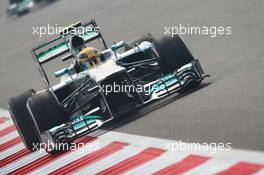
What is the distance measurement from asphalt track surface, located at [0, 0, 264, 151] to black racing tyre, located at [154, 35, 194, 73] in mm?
556

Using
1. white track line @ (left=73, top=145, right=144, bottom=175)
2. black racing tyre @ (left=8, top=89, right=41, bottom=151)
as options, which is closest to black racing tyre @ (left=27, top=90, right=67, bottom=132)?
black racing tyre @ (left=8, top=89, right=41, bottom=151)

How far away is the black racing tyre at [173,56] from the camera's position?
1304 cm

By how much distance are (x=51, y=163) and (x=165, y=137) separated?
6.51ft

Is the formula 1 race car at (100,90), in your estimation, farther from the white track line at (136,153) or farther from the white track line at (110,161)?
the white track line at (110,161)

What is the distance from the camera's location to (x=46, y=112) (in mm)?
11930

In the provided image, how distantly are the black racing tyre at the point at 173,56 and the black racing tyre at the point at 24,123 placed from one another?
2.41 metres

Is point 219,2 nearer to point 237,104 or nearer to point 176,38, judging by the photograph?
point 176,38

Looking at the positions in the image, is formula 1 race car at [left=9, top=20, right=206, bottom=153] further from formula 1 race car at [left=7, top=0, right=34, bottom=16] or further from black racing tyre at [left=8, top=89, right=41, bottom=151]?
formula 1 race car at [left=7, top=0, right=34, bottom=16]

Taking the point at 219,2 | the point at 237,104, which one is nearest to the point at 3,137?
the point at 237,104

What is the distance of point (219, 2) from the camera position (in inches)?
876

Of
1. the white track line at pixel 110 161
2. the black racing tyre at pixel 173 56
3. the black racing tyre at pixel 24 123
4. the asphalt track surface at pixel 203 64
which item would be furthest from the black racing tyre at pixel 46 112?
the black racing tyre at pixel 173 56

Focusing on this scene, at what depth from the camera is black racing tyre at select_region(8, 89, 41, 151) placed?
1255 centimetres

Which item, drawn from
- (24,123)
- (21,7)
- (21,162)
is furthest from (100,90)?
(21,7)

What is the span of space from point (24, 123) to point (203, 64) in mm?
4179
